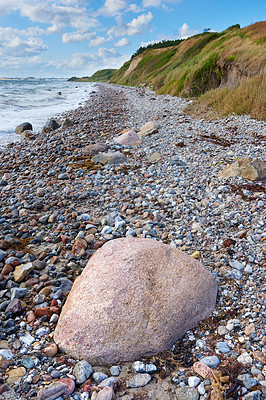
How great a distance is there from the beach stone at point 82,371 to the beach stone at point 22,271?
4.98 ft

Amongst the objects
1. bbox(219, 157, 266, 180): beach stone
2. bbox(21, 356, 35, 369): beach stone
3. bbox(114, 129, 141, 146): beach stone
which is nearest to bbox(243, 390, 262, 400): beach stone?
bbox(21, 356, 35, 369): beach stone

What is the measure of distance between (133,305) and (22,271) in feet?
5.64

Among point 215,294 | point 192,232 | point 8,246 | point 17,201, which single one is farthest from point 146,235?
point 17,201

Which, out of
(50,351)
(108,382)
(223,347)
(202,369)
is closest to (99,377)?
(108,382)

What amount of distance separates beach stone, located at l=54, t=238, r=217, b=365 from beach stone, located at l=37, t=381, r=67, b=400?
317mm

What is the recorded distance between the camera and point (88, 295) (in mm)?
2596

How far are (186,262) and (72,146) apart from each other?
6890 mm

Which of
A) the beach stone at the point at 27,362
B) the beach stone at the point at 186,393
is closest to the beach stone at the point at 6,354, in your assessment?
the beach stone at the point at 27,362

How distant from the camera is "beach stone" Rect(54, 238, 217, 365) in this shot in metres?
2.32

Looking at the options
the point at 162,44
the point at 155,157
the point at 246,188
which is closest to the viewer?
the point at 246,188

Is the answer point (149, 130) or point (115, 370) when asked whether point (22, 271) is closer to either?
point (115, 370)

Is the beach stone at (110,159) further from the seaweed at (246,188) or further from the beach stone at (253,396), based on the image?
the beach stone at (253,396)

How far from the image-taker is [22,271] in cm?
337

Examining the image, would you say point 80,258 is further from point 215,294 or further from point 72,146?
point 72,146
